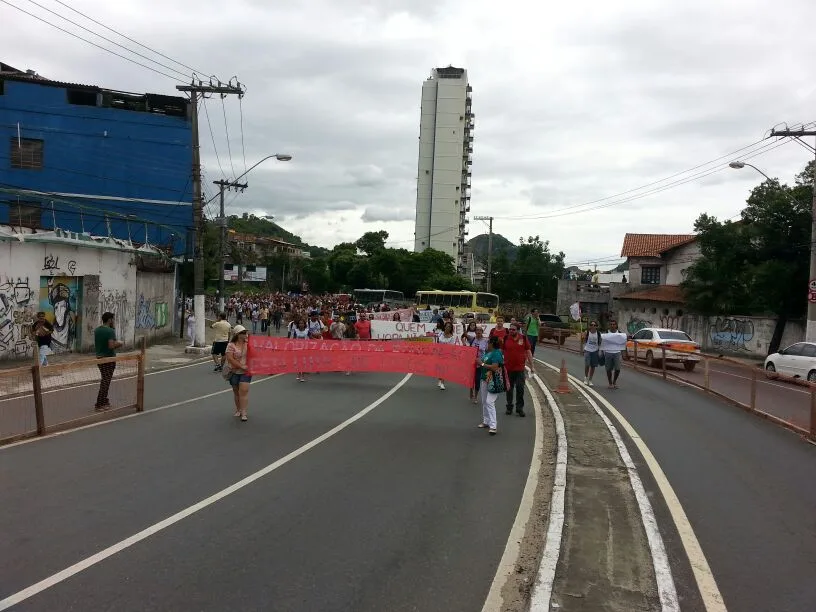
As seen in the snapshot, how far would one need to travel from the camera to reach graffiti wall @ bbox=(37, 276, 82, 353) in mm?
20484

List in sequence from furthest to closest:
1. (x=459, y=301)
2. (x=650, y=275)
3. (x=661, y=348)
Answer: (x=650, y=275) < (x=459, y=301) < (x=661, y=348)

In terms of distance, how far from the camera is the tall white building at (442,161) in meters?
116

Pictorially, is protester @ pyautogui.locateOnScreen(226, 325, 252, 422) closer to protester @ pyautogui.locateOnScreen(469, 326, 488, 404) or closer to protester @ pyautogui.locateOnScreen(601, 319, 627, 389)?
protester @ pyautogui.locateOnScreen(469, 326, 488, 404)

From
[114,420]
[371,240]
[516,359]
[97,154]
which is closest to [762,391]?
[516,359]

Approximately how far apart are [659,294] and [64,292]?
38.2m

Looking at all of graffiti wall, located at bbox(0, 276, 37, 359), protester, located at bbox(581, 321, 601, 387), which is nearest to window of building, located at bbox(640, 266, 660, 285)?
protester, located at bbox(581, 321, 601, 387)

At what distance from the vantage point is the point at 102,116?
37.8 meters

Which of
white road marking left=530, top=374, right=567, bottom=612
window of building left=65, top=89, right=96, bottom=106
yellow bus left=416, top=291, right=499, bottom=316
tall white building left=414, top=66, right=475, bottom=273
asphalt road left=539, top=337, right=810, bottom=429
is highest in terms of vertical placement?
tall white building left=414, top=66, right=475, bottom=273

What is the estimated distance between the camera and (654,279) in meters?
52.7

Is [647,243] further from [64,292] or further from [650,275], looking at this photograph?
[64,292]

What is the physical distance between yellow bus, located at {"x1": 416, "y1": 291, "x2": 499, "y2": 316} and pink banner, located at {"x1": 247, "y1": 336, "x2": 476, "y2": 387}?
27.0m

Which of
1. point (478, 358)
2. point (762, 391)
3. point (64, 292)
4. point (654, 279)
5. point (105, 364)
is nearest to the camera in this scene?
point (105, 364)

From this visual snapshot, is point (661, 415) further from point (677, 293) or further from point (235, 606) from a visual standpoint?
point (677, 293)

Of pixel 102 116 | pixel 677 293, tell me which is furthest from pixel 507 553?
pixel 677 293
